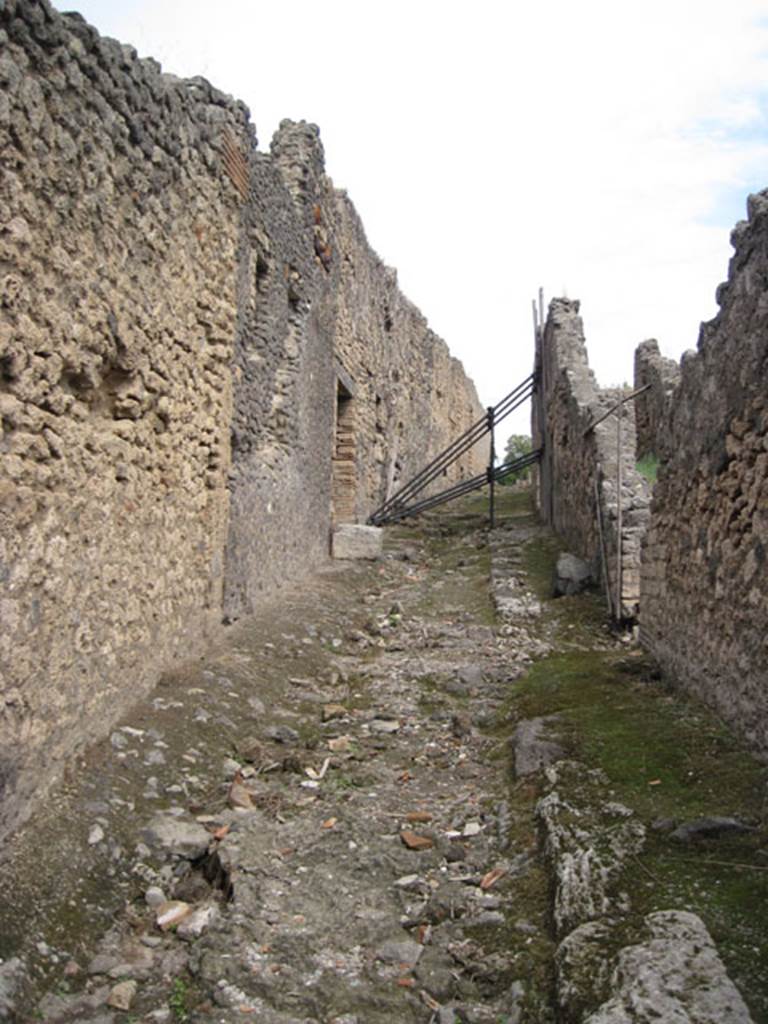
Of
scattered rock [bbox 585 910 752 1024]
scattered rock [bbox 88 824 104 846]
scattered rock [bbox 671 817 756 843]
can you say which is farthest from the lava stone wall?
scattered rock [bbox 671 817 756 843]

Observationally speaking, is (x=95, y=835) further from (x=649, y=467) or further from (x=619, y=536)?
(x=649, y=467)

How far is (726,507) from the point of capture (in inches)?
177

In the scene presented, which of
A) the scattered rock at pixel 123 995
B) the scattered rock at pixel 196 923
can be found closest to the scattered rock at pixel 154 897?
the scattered rock at pixel 196 923

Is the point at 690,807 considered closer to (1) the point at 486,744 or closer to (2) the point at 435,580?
(1) the point at 486,744

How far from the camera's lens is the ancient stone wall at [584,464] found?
7.59m

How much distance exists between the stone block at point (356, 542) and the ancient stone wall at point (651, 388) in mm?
5007

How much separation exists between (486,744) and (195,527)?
2.24 m

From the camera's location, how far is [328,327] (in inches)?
393

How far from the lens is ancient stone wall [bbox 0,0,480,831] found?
3240 millimetres

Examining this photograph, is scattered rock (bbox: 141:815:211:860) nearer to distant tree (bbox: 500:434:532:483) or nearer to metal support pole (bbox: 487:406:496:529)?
metal support pole (bbox: 487:406:496:529)

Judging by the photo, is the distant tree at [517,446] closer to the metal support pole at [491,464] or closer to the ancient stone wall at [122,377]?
the metal support pole at [491,464]

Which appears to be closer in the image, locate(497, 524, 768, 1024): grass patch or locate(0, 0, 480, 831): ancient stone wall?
locate(497, 524, 768, 1024): grass patch

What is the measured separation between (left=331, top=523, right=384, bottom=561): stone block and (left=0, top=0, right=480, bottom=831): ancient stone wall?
2374mm

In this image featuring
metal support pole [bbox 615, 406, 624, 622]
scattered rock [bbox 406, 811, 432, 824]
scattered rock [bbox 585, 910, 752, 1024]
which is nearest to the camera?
scattered rock [bbox 585, 910, 752, 1024]
